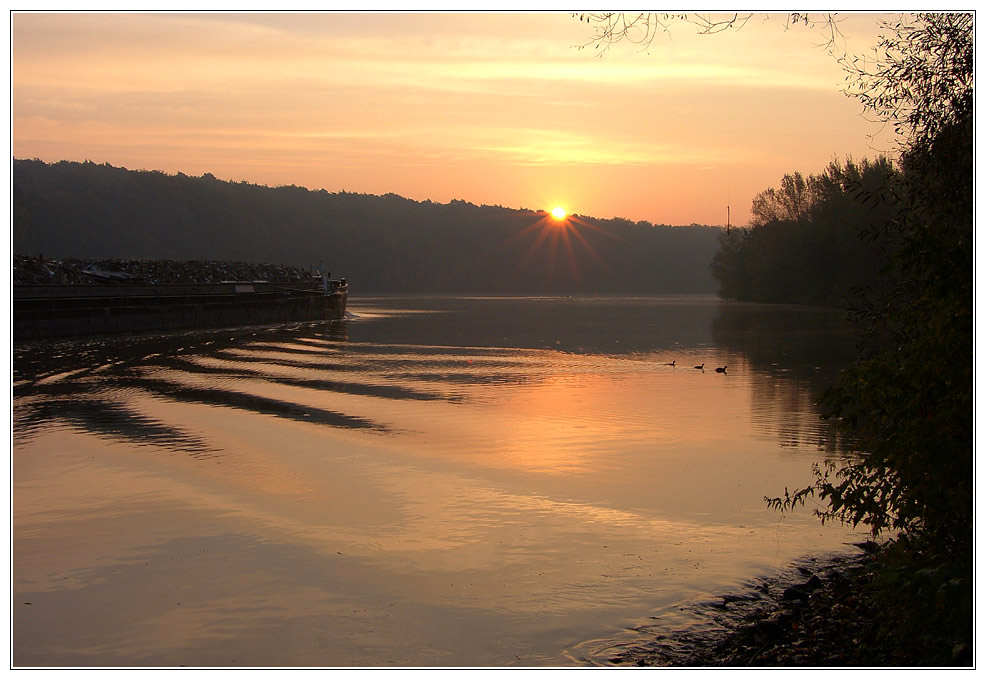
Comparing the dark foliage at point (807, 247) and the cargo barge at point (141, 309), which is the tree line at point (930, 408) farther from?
the dark foliage at point (807, 247)

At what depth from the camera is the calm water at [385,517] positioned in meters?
8.20

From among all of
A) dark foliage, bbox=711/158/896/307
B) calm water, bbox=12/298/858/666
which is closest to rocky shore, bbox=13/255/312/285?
calm water, bbox=12/298/858/666

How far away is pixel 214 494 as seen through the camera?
13.2m

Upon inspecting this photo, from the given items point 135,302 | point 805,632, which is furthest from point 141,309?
point 805,632

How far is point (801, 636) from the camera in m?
7.79

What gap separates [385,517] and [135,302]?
139 feet

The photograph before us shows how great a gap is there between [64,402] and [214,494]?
11251mm

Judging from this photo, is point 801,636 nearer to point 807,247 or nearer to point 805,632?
point 805,632

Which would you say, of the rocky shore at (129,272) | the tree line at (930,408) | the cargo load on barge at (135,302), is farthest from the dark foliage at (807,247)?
the tree line at (930,408)

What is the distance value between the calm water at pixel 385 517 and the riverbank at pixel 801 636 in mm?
333

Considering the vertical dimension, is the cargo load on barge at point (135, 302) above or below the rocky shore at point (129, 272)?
below

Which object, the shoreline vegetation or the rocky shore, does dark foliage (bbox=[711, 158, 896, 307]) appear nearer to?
the rocky shore

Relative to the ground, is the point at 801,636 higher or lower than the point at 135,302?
lower

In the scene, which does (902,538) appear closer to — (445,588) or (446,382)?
(445,588)
